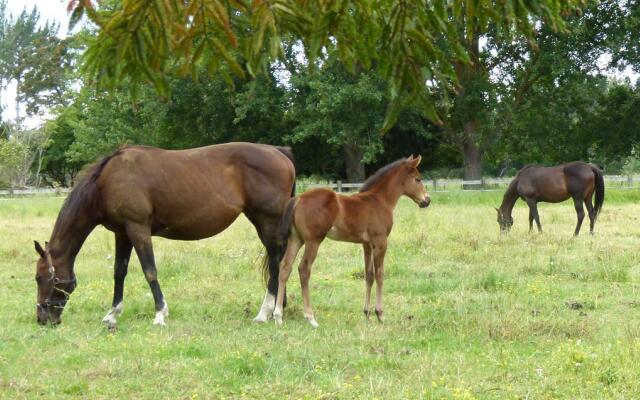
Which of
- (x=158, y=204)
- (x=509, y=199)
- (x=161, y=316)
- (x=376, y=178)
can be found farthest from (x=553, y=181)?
(x=161, y=316)

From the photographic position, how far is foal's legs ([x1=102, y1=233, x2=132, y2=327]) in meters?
7.33

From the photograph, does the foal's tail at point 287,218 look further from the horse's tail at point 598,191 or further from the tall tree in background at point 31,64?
the tall tree in background at point 31,64

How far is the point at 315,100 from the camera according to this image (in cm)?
2641

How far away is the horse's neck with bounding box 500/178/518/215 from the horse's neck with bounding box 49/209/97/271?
10.2 metres

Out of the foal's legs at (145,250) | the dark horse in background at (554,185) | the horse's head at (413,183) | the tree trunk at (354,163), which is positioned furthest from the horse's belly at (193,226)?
the tree trunk at (354,163)

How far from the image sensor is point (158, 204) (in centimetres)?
745

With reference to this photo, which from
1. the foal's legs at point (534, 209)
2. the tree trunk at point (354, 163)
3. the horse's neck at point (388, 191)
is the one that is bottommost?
the foal's legs at point (534, 209)

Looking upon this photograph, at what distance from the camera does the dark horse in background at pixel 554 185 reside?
50.6 feet

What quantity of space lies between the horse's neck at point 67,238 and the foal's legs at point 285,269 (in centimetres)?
200

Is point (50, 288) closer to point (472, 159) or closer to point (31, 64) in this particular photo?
point (472, 159)

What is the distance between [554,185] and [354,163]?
14285mm

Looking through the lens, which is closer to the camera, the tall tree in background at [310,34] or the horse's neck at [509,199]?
the tall tree in background at [310,34]

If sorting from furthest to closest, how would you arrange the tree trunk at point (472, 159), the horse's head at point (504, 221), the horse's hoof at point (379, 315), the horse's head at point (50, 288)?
the tree trunk at point (472, 159) < the horse's head at point (504, 221) < the horse's head at point (50, 288) < the horse's hoof at point (379, 315)

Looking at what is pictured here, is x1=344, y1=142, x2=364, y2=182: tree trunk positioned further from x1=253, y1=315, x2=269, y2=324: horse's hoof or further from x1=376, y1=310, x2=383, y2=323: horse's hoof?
x1=376, y1=310, x2=383, y2=323: horse's hoof
